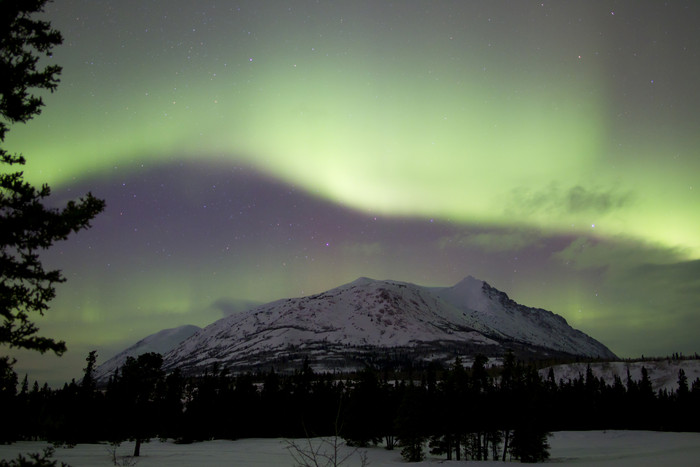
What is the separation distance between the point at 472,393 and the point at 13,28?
7779 cm

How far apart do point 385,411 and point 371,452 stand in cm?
804

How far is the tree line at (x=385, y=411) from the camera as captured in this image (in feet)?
212

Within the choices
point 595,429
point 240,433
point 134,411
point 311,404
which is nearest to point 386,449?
point 311,404

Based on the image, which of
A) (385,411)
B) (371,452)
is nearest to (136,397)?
(371,452)

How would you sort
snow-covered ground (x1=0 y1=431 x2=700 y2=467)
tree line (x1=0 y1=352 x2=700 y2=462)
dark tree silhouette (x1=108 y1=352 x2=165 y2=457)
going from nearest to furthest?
snow-covered ground (x1=0 y1=431 x2=700 y2=467), dark tree silhouette (x1=108 y1=352 x2=165 y2=457), tree line (x1=0 y1=352 x2=700 y2=462)

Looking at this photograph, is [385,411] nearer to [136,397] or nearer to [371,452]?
[371,452]

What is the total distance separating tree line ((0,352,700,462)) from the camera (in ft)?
212

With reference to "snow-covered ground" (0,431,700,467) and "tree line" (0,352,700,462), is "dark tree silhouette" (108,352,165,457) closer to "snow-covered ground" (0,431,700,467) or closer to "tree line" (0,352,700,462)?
"tree line" (0,352,700,462)

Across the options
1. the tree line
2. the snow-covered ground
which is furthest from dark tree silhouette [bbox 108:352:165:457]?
the snow-covered ground

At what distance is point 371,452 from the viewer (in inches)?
3034

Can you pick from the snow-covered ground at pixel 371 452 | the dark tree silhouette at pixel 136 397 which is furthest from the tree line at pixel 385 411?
the snow-covered ground at pixel 371 452

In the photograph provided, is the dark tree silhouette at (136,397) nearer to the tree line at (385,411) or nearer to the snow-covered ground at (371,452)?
the tree line at (385,411)

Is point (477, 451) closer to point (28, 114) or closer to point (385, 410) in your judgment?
point (385, 410)

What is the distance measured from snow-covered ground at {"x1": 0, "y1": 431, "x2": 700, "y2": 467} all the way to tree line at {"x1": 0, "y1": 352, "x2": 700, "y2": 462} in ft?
11.7
